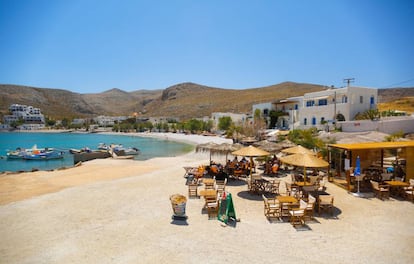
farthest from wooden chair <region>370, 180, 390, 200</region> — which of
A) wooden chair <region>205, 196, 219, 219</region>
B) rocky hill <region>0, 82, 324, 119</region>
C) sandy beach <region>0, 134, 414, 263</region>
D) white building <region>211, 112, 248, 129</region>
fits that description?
rocky hill <region>0, 82, 324, 119</region>

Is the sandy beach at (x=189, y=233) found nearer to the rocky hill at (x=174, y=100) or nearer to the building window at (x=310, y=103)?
the building window at (x=310, y=103)

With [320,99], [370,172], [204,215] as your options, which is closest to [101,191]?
[204,215]

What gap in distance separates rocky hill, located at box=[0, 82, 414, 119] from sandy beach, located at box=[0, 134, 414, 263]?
79678mm

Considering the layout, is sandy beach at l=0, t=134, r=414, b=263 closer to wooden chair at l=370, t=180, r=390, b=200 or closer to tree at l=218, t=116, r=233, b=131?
wooden chair at l=370, t=180, r=390, b=200

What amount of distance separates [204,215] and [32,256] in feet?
15.4

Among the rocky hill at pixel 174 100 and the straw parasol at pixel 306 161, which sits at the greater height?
the rocky hill at pixel 174 100

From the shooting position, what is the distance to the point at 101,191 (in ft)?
38.8

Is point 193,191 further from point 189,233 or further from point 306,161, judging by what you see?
point 306,161

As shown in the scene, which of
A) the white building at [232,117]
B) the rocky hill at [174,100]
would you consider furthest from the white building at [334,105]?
the rocky hill at [174,100]

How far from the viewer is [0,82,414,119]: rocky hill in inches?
3787

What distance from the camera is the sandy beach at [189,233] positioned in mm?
5789

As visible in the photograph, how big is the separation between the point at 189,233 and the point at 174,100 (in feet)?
451

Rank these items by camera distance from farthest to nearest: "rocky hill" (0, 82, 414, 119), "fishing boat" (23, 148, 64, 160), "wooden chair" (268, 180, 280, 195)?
1. "rocky hill" (0, 82, 414, 119)
2. "fishing boat" (23, 148, 64, 160)
3. "wooden chair" (268, 180, 280, 195)

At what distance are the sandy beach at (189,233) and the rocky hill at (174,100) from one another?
79.7 metres
